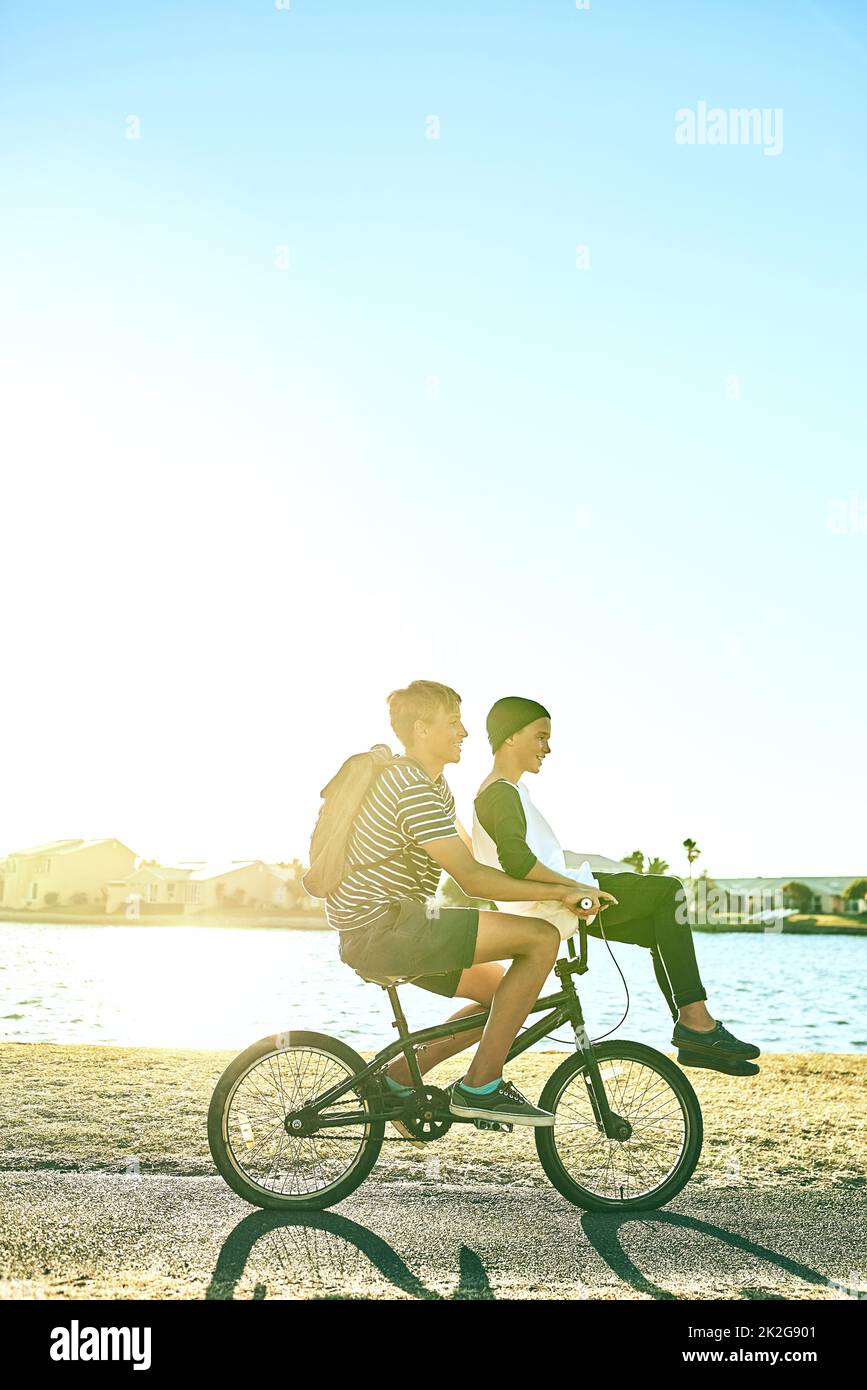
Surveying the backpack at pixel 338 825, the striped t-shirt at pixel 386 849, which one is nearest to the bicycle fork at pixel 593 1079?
the striped t-shirt at pixel 386 849

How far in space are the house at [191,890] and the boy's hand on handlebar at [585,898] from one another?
301ft

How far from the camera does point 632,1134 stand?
197 inches

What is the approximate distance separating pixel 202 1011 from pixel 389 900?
1301 inches

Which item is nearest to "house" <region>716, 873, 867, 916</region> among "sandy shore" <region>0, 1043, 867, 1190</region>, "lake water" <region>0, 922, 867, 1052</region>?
"lake water" <region>0, 922, 867, 1052</region>

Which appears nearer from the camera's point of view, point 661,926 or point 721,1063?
point 721,1063

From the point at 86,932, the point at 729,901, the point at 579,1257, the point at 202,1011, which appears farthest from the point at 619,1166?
the point at 729,901

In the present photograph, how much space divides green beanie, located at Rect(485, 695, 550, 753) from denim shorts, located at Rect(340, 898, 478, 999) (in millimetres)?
883

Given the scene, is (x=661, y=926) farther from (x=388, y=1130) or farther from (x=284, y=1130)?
(x=388, y=1130)

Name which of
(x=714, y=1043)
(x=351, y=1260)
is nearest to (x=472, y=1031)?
(x=714, y=1043)

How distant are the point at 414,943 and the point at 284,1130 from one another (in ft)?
3.33

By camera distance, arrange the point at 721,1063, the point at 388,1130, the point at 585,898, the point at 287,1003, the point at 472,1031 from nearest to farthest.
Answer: the point at 585,898 → the point at 721,1063 → the point at 472,1031 → the point at 388,1130 → the point at 287,1003

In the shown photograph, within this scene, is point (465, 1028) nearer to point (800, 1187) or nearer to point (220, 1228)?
point (220, 1228)

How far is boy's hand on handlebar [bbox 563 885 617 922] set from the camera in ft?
15.8
